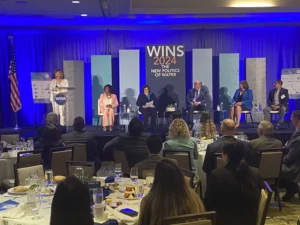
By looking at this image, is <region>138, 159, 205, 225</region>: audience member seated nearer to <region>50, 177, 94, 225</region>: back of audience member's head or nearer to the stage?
<region>50, 177, 94, 225</region>: back of audience member's head

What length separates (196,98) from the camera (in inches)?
423

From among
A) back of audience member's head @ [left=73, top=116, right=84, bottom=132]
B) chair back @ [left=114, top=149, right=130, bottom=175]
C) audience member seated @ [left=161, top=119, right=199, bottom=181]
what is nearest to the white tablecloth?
back of audience member's head @ [left=73, top=116, right=84, bottom=132]

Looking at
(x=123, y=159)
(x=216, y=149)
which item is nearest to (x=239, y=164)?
(x=216, y=149)

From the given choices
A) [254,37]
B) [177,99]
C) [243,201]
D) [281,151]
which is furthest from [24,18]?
[243,201]

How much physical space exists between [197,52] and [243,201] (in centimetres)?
871

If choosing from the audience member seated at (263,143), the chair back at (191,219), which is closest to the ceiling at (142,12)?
the audience member seated at (263,143)

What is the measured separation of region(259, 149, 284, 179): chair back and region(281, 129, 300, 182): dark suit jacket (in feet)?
0.88

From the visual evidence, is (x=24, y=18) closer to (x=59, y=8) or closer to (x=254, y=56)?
(x=59, y=8)

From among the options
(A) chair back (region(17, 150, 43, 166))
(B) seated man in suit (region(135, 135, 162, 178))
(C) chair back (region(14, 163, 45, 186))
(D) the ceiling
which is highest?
(D) the ceiling

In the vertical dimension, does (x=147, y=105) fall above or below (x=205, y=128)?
above

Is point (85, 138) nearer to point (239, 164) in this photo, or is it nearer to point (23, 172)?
point (23, 172)

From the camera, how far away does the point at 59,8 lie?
8953mm

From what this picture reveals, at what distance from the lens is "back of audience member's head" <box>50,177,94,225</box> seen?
2.28 meters

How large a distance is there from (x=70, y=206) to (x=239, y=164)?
163cm
